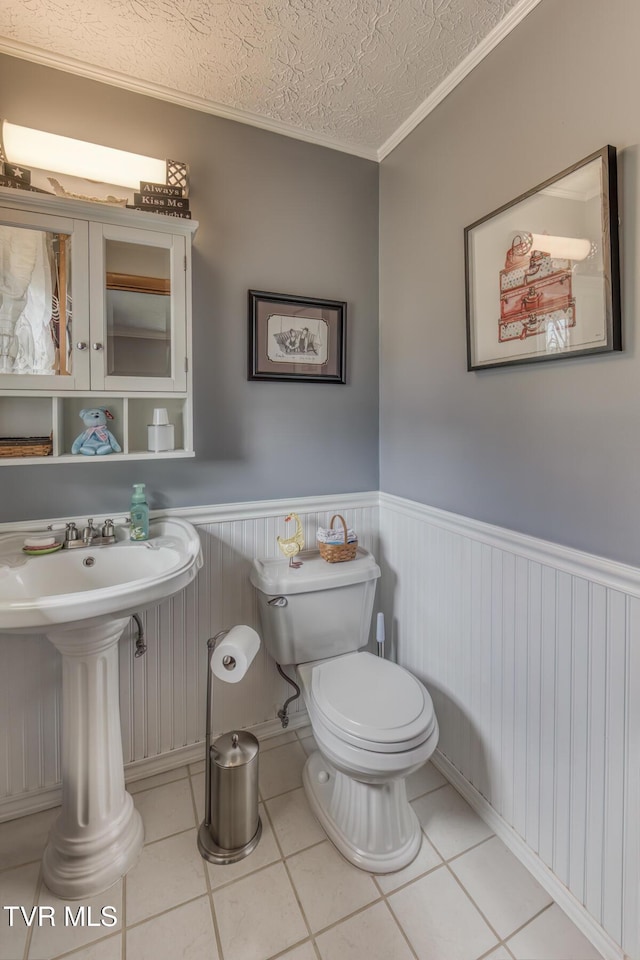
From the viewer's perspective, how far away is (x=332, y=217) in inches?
71.5

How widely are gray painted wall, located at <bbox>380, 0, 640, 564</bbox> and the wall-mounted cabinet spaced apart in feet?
2.80

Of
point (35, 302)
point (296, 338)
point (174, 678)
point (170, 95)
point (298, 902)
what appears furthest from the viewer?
point (296, 338)

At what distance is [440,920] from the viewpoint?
45.2 inches

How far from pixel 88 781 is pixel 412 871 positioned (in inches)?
38.3

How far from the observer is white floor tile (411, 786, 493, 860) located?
1357 mm

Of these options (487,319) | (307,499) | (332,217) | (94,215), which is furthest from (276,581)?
(332,217)

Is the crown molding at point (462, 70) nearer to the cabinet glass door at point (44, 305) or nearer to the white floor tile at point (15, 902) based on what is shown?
the cabinet glass door at point (44, 305)

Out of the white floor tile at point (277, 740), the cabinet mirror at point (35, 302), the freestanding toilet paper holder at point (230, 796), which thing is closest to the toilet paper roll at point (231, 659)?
the freestanding toilet paper holder at point (230, 796)

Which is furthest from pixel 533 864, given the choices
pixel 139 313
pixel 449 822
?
pixel 139 313

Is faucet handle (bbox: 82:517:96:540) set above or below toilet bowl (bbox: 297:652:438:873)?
above

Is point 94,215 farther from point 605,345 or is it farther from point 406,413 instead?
point 605,345

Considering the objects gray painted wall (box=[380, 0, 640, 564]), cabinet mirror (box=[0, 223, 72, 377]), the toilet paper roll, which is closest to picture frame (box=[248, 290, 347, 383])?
gray painted wall (box=[380, 0, 640, 564])

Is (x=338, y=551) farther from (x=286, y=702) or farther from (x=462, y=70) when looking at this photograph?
(x=462, y=70)

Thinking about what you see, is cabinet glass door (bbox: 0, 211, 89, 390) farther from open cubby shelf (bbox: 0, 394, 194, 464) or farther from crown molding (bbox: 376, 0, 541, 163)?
crown molding (bbox: 376, 0, 541, 163)
